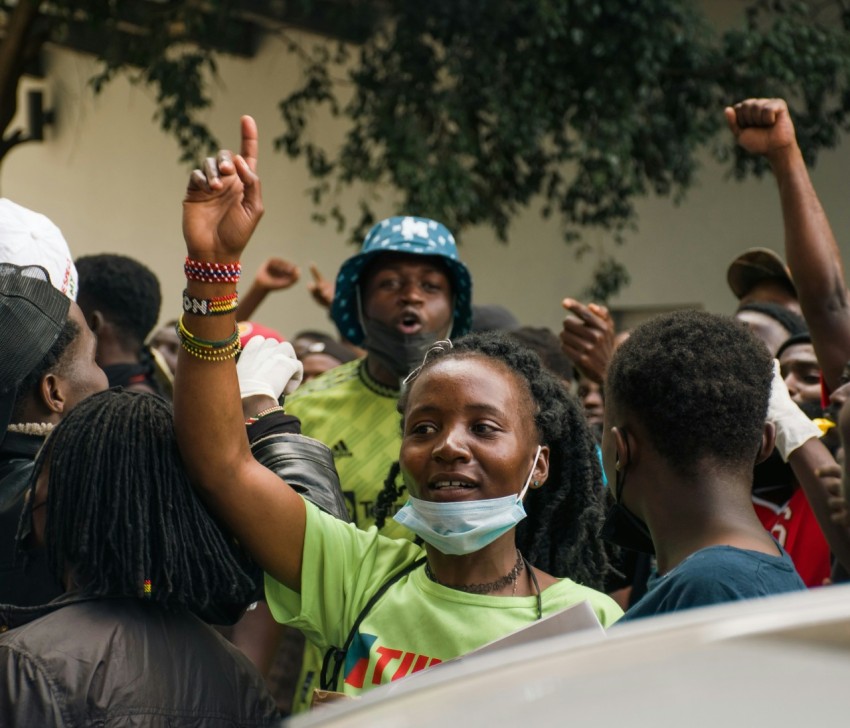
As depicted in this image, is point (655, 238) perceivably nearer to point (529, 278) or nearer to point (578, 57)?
point (529, 278)

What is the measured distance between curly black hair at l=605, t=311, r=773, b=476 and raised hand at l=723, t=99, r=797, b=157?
1.21m

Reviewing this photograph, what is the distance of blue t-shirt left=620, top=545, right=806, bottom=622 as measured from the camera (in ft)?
7.35

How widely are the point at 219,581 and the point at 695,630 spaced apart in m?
1.41

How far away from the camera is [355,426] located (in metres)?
4.06

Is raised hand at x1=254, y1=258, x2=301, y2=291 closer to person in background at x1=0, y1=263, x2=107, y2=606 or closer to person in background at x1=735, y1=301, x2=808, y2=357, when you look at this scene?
person in background at x1=735, y1=301, x2=808, y2=357

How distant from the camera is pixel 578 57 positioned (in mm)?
9438

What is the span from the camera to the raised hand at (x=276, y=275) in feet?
20.6

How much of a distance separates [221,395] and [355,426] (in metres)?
1.52

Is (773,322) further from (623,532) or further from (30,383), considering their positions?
(30,383)

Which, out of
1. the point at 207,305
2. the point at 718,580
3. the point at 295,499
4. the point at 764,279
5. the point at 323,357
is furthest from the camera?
the point at 323,357

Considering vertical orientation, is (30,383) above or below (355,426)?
above

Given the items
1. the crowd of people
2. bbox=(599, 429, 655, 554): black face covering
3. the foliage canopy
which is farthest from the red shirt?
the foliage canopy

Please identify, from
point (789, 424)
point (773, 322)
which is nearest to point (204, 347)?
point (789, 424)

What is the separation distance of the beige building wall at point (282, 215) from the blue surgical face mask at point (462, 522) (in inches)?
411
